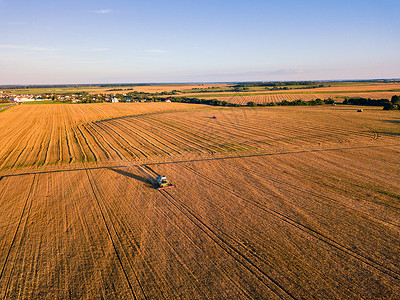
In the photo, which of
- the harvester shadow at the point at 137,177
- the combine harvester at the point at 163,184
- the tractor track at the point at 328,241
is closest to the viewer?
the tractor track at the point at 328,241

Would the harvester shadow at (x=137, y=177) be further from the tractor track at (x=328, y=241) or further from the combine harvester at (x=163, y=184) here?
the tractor track at (x=328, y=241)

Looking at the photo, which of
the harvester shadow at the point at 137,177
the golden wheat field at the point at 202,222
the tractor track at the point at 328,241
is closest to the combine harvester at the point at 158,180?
the harvester shadow at the point at 137,177

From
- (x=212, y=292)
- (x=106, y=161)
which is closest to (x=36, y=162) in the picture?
(x=106, y=161)

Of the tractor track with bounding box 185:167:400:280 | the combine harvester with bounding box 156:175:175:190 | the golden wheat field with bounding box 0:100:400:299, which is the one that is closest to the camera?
the golden wheat field with bounding box 0:100:400:299

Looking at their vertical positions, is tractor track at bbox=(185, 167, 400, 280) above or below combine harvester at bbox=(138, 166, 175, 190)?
below

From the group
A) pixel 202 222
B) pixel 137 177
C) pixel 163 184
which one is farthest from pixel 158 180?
pixel 202 222

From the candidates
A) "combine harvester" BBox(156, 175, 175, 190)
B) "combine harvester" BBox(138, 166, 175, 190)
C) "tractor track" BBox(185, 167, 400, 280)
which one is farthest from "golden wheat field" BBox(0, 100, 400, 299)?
"combine harvester" BBox(156, 175, 175, 190)

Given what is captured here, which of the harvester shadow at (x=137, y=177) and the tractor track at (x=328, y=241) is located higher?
the harvester shadow at (x=137, y=177)

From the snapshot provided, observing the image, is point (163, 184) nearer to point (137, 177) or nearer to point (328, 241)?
point (137, 177)

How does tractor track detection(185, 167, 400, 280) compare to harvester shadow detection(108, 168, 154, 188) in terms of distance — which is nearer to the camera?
tractor track detection(185, 167, 400, 280)

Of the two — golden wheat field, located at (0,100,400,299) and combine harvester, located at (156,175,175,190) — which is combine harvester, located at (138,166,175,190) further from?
golden wheat field, located at (0,100,400,299)
